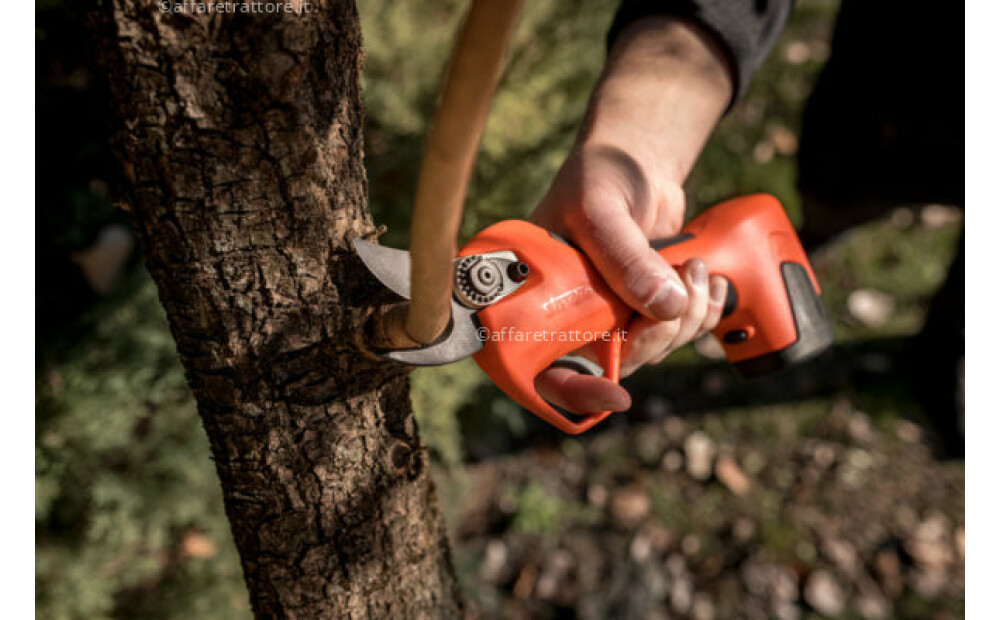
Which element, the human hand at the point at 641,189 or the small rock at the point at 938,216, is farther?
the small rock at the point at 938,216

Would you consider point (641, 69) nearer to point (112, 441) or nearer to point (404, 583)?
point (404, 583)

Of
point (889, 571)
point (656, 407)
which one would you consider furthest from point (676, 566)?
point (889, 571)

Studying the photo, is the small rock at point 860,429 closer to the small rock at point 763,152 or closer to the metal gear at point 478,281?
the small rock at point 763,152

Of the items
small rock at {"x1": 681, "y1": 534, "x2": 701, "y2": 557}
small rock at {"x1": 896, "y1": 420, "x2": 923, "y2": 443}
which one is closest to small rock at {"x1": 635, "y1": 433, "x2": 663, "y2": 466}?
small rock at {"x1": 681, "y1": 534, "x2": 701, "y2": 557}

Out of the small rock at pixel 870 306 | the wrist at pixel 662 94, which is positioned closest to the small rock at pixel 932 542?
the small rock at pixel 870 306

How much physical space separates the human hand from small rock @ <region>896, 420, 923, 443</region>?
2.07 metres

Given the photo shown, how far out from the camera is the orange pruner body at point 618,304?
1.20 metres

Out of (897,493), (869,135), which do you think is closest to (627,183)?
(869,135)

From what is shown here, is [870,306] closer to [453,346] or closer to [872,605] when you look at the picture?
[872,605]

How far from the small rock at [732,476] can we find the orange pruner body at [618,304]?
118 centimetres

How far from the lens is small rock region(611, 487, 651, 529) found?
9.16 feet

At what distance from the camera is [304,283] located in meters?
0.87

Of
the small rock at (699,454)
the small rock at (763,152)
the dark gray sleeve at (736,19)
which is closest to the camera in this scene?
the dark gray sleeve at (736,19)

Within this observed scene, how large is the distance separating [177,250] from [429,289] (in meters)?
0.38
